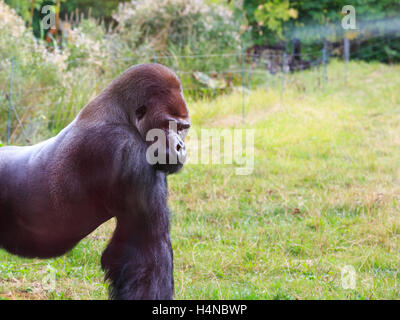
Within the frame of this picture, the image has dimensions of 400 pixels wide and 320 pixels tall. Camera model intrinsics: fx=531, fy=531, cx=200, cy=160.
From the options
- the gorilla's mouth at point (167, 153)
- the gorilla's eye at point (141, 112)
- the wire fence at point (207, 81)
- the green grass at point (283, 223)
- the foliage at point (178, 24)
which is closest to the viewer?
the gorilla's mouth at point (167, 153)

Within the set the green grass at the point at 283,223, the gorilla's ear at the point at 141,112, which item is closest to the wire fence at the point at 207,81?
the green grass at the point at 283,223

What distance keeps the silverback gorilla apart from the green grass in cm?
73

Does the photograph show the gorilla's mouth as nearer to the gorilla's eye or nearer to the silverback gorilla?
the silverback gorilla

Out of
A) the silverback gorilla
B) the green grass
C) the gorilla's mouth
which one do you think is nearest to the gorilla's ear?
the silverback gorilla

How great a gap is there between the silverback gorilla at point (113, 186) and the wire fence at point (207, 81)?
11.4 feet

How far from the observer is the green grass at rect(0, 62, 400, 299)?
351cm

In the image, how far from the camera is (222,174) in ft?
20.7

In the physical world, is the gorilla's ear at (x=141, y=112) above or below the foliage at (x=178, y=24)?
below

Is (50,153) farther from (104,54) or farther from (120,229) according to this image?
(104,54)

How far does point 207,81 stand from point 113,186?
8.44 metres

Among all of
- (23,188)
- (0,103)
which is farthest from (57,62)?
(23,188)

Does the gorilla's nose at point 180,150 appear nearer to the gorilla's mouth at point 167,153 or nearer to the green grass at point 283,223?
the gorilla's mouth at point 167,153

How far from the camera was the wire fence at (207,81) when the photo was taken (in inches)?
281

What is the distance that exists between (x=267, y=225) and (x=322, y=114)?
4614mm
